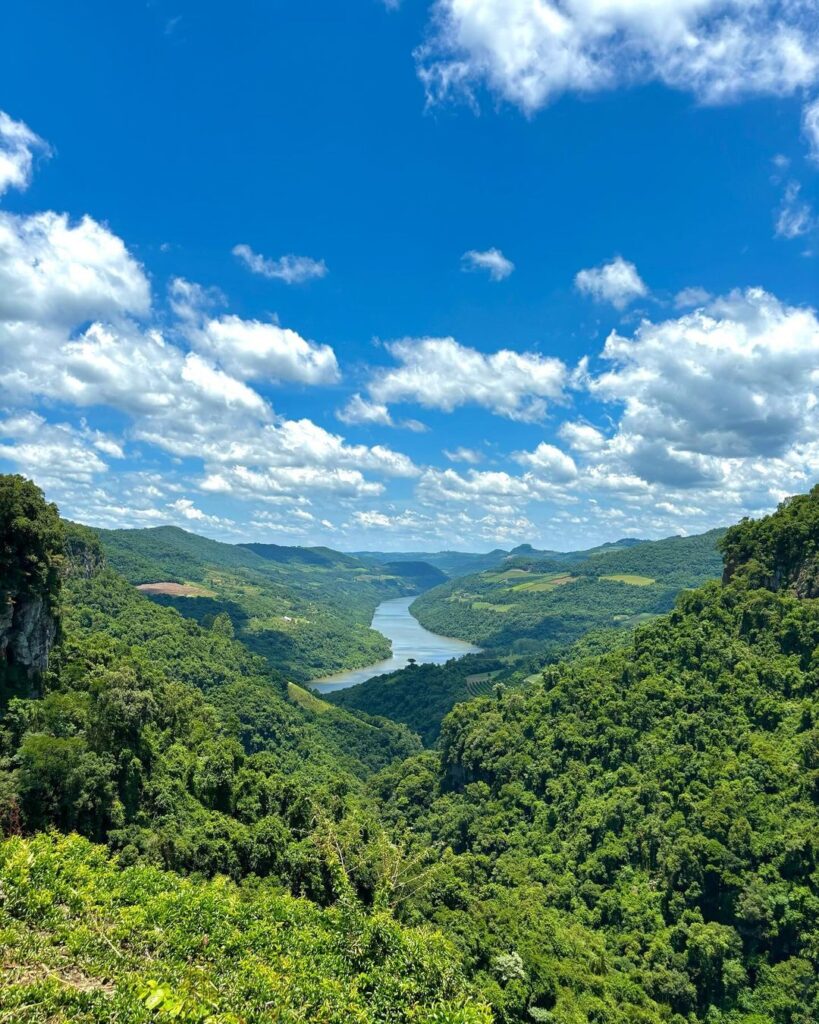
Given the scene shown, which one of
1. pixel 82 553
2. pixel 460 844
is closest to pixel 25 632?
pixel 460 844

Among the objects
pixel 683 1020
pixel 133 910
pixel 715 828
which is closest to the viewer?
pixel 133 910

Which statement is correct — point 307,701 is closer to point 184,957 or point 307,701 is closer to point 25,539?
point 25,539

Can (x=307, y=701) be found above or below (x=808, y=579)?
below

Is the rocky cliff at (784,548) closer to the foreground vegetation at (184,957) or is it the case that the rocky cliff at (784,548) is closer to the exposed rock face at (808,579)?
the exposed rock face at (808,579)

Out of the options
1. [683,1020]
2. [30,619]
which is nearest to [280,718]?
[30,619]

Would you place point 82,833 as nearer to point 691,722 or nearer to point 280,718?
point 691,722

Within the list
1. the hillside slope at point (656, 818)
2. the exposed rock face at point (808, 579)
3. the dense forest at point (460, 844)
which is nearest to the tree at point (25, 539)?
the dense forest at point (460, 844)
